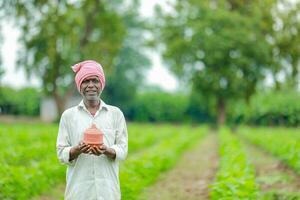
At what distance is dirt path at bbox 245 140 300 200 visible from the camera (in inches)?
324

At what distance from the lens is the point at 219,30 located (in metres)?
39.2

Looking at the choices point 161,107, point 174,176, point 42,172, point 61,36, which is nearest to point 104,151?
point 42,172

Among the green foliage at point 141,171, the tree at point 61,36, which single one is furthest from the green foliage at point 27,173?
the tree at point 61,36

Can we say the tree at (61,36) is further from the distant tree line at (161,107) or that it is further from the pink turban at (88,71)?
the pink turban at (88,71)

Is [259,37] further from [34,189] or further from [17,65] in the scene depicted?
[34,189]

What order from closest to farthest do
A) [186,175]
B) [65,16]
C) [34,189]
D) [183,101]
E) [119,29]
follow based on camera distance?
[34,189], [186,175], [65,16], [119,29], [183,101]

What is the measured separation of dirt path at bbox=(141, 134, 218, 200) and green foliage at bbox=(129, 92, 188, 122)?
35.5m

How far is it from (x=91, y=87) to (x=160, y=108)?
165 feet

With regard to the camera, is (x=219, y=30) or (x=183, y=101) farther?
(x=183, y=101)

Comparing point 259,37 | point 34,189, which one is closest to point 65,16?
point 259,37

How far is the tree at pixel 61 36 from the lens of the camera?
31.9 m

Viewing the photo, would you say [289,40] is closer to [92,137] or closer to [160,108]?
[160,108]

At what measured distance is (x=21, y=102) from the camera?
5181cm

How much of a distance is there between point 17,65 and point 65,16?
478cm
